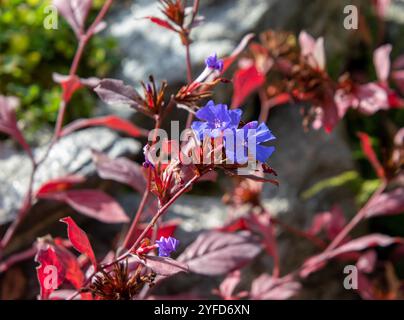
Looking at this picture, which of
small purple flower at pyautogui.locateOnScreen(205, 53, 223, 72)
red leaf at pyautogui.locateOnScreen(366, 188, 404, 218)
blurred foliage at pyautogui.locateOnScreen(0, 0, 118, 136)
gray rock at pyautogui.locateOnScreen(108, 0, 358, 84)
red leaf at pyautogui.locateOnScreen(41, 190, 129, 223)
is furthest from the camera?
gray rock at pyautogui.locateOnScreen(108, 0, 358, 84)

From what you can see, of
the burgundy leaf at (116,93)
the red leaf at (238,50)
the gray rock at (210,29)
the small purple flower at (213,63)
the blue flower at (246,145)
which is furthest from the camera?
the gray rock at (210,29)

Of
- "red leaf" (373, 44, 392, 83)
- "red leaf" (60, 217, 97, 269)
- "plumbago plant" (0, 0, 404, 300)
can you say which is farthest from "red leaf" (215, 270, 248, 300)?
"red leaf" (373, 44, 392, 83)

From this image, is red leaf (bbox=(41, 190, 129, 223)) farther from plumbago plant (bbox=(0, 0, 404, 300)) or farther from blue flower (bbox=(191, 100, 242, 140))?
blue flower (bbox=(191, 100, 242, 140))

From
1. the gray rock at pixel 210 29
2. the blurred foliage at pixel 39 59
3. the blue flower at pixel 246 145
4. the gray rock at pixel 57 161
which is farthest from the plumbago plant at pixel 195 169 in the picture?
the gray rock at pixel 210 29

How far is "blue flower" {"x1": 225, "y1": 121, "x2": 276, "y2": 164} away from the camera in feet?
2.47

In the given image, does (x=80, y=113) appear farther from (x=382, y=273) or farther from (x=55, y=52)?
(x=382, y=273)

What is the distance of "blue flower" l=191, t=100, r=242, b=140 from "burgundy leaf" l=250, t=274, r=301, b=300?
77cm

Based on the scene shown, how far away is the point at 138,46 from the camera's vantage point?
235 cm

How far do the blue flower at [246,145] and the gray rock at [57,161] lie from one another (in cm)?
103

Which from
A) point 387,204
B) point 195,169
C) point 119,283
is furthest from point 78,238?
point 387,204

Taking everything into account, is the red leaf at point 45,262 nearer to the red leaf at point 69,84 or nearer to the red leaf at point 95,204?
the red leaf at point 95,204

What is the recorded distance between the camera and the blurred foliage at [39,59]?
2.05 metres

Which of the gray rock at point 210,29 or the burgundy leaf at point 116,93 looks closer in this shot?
the burgundy leaf at point 116,93
